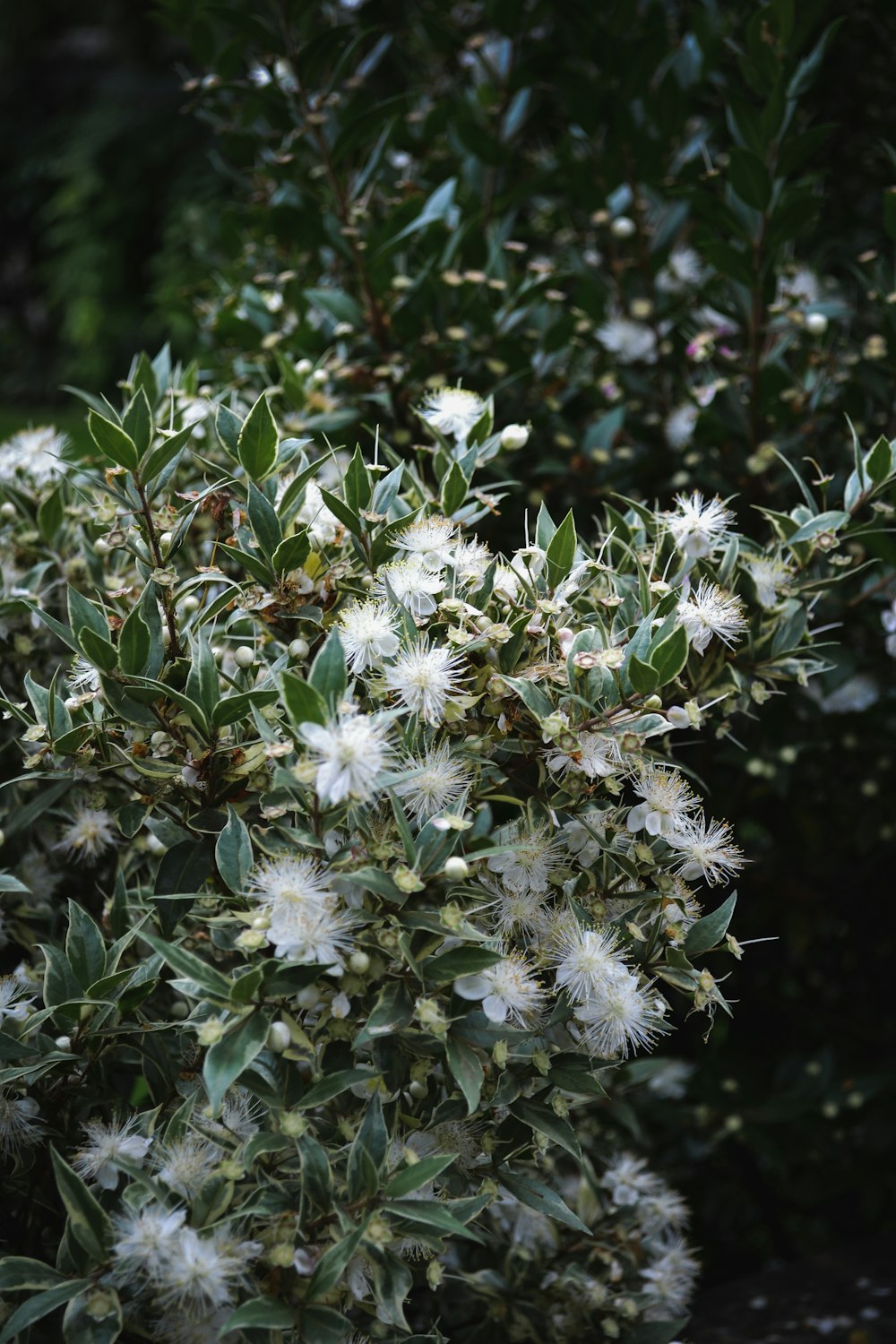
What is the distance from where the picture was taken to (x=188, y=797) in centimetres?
108

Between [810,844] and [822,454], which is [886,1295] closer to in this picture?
[810,844]

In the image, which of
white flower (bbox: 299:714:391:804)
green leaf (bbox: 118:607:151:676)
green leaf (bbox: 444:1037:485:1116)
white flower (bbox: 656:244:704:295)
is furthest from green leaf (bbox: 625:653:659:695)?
Result: white flower (bbox: 656:244:704:295)

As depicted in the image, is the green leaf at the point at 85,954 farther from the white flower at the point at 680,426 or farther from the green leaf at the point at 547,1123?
the white flower at the point at 680,426

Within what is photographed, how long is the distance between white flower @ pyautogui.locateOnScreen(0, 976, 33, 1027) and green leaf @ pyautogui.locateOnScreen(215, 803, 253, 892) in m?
0.28

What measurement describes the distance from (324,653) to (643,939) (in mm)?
409

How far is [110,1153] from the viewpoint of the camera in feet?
3.40

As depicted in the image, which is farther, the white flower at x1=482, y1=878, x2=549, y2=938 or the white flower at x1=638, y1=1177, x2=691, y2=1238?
the white flower at x1=638, y1=1177, x2=691, y2=1238

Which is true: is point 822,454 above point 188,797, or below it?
below

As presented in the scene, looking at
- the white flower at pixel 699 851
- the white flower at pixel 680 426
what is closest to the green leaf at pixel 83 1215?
the white flower at pixel 699 851

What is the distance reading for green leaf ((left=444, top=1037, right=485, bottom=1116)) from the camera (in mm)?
901

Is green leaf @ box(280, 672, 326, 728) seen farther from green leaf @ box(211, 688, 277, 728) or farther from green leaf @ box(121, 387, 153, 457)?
green leaf @ box(121, 387, 153, 457)

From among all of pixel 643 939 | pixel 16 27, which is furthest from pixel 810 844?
pixel 16 27

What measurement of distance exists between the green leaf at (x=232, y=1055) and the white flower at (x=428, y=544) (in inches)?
17.4

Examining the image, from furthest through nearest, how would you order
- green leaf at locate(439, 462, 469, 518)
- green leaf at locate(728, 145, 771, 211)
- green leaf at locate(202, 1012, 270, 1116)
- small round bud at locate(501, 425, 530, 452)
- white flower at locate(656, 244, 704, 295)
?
white flower at locate(656, 244, 704, 295) < green leaf at locate(728, 145, 771, 211) < small round bud at locate(501, 425, 530, 452) < green leaf at locate(439, 462, 469, 518) < green leaf at locate(202, 1012, 270, 1116)
